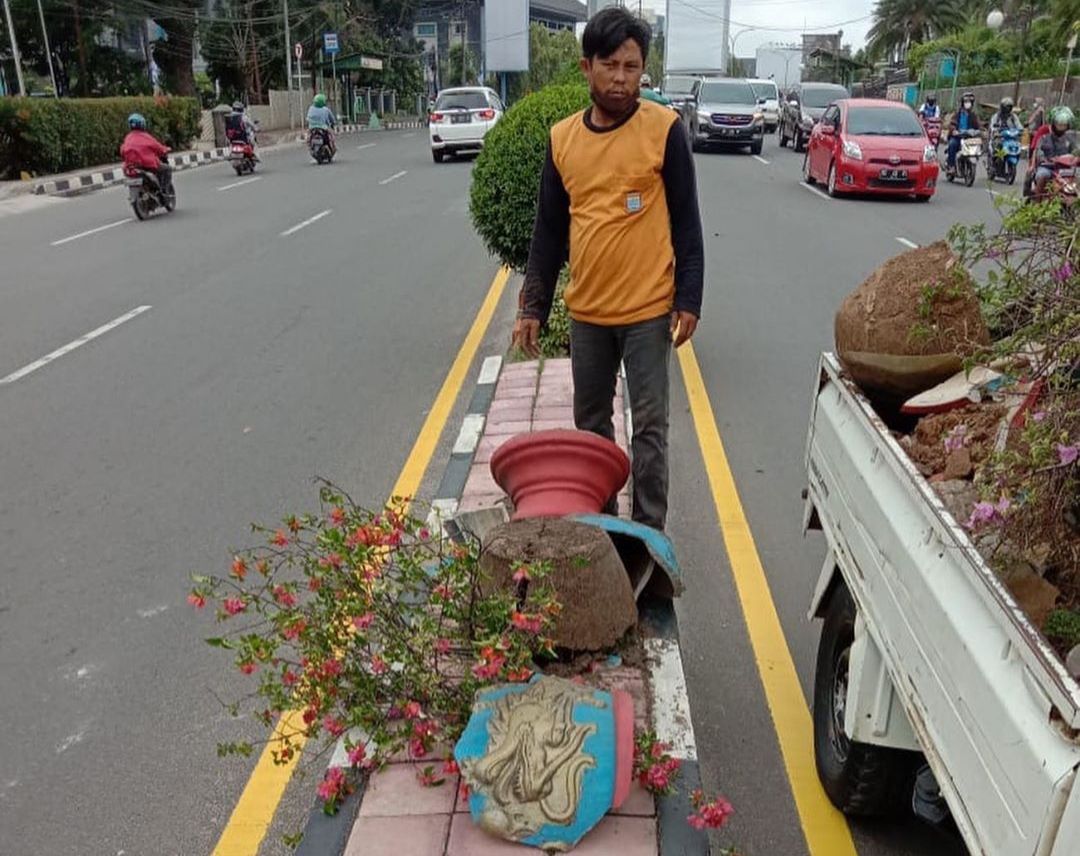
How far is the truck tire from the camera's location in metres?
2.58

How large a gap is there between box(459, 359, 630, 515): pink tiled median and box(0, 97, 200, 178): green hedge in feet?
58.0

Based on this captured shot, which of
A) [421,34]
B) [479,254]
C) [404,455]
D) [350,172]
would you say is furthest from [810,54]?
[404,455]

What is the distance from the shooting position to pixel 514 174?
269 inches

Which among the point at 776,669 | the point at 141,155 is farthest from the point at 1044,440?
the point at 141,155

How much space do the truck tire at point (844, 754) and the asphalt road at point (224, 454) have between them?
125 millimetres

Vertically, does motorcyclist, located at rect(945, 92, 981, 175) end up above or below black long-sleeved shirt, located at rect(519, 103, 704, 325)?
below

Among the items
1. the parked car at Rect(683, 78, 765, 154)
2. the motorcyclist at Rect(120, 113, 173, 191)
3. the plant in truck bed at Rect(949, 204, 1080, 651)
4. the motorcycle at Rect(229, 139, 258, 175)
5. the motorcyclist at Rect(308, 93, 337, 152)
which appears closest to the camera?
the plant in truck bed at Rect(949, 204, 1080, 651)

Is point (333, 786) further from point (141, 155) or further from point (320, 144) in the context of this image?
point (320, 144)

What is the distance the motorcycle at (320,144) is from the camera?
23.2 m

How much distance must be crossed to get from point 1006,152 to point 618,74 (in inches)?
658

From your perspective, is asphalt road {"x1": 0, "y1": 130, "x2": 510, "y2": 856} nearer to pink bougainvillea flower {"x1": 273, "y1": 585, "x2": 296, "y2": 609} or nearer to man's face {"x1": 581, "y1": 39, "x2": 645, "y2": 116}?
pink bougainvillea flower {"x1": 273, "y1": 585, "x2": 296, "y2": 609}

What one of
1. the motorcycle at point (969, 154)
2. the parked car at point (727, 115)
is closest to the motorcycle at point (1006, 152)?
the motorcycle at point (969, 154)

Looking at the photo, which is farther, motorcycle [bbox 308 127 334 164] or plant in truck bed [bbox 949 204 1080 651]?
motorcycle [bbox 308 127 334 164]

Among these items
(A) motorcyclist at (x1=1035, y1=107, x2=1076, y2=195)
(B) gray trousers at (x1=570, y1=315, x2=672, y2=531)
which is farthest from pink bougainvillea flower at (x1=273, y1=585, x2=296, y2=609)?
(A) motorcyclist at (x1=1035, y1=107, x2=1076, y2=195)
